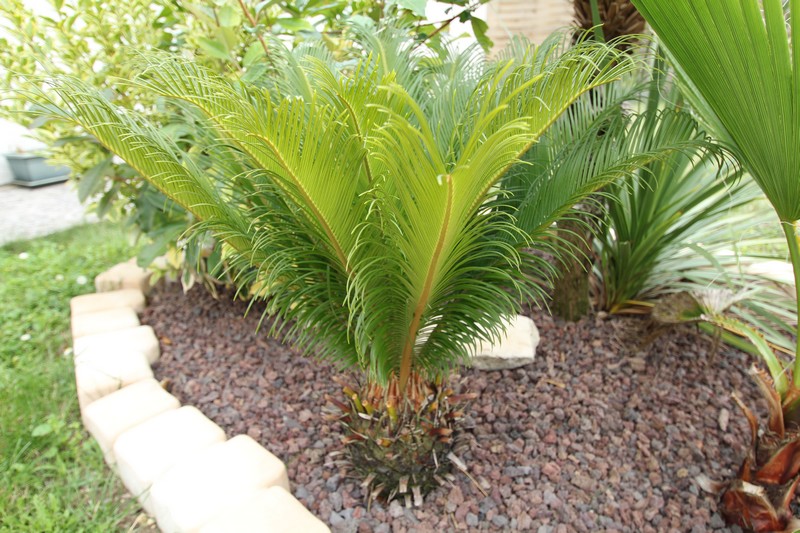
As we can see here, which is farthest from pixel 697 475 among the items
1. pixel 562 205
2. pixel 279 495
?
pixel 279 495

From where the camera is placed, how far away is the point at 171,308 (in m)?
2.48

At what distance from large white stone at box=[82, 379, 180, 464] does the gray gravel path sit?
2.26 metres

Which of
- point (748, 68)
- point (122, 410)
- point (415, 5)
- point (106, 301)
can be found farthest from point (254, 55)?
point (106, 301)

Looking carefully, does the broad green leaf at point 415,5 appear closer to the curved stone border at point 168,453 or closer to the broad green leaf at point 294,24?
the broad green leaf at point 294,24

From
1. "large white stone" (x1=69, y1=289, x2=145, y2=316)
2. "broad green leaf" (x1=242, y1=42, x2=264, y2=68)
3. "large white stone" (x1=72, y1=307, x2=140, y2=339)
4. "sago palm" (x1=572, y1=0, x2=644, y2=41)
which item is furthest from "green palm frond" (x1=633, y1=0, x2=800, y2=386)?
"large white stone" (x1=69, y1=289, x2=145, y2=316)

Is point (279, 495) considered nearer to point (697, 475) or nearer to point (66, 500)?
point (66, 500)

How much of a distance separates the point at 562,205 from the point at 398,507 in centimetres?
93

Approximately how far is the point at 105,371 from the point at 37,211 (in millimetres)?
3215

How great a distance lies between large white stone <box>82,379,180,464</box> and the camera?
1.64 metres

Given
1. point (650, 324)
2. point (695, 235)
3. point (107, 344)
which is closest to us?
point (650, 324)

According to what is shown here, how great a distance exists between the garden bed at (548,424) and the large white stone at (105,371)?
4.3 inches

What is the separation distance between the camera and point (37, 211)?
4.31 meters

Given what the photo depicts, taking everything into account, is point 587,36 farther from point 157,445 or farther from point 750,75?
point 157,445

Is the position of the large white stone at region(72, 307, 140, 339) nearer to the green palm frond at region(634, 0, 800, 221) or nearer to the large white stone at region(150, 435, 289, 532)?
the large white stone at region(150, 435, 289, 532)
